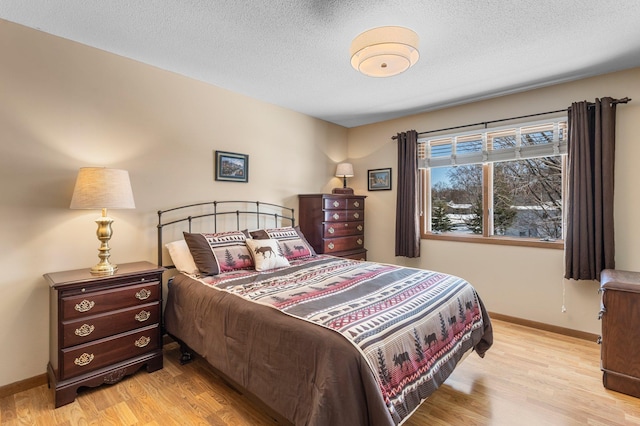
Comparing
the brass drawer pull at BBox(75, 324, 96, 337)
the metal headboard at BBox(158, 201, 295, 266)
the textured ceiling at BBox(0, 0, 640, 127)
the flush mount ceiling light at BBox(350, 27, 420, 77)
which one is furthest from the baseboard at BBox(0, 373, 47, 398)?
the flush mount ceiling light at BBox(350, 27, 420, 77)

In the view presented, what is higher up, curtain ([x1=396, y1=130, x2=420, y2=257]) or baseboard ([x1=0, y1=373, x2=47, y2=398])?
curtain ([x1=396, y1=130, x2=420, y2=257])

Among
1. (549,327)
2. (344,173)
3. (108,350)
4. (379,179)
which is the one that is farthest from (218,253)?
(549,327)

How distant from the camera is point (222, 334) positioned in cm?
198

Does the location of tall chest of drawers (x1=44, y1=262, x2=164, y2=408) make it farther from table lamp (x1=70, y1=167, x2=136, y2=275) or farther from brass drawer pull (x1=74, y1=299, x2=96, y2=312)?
table lamp (x1=70, y1=167, x2=136, y2=275)

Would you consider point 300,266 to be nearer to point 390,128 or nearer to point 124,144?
point 124,144

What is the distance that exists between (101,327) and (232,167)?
1883 mm

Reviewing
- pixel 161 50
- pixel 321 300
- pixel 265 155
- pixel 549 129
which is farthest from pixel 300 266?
pixel 549 129

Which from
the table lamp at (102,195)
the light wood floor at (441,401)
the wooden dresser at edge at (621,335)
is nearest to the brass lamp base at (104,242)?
the table lamp at (102,195)

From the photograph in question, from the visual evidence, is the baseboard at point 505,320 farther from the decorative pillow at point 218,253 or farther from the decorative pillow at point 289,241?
the decorative pillow at point 289,241

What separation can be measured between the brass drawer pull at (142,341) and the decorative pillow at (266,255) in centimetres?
98

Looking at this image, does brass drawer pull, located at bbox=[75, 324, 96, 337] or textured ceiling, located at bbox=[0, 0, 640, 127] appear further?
brass drawer pull, located at bbox=[75, 324, 96, 337]

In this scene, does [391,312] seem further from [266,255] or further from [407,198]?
[407,198]

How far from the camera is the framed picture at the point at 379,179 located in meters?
4.45

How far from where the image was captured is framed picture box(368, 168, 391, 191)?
4.45m
